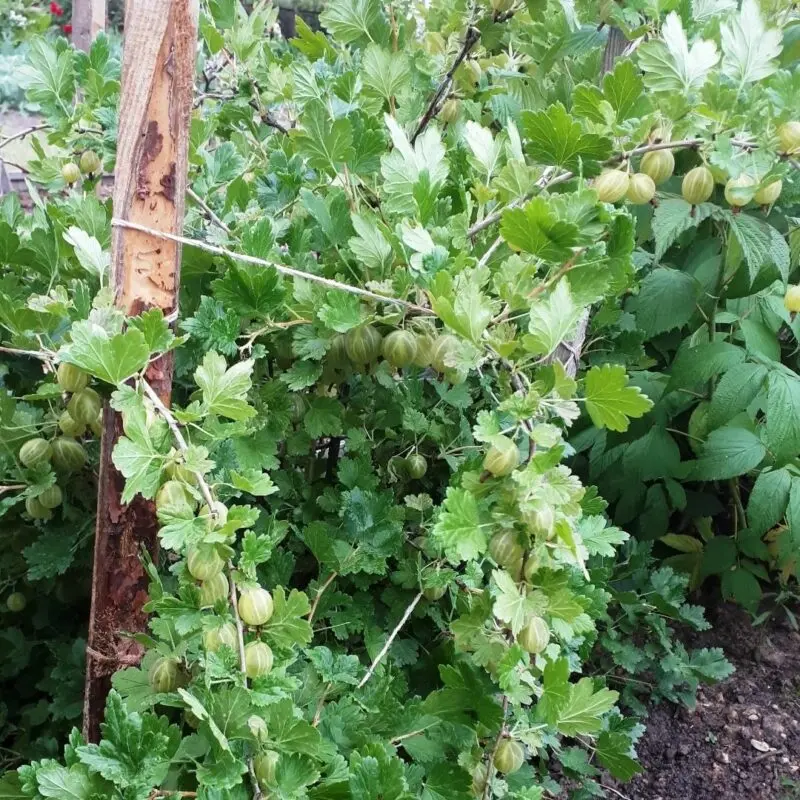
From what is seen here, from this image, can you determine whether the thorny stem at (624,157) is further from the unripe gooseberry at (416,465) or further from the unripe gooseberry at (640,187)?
the unripe gooseberry at (416,465)

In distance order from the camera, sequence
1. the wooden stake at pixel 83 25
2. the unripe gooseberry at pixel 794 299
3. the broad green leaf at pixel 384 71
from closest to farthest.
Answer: the unripe gooseberry at pixel 794 299 < the broad green leaf at pixel 384 71 < the wooden stake at pixel 83 25

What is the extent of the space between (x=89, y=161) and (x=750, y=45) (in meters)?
0.86

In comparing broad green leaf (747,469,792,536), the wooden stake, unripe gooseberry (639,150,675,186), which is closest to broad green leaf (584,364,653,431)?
unripe gooseberry (639,150,675,186)

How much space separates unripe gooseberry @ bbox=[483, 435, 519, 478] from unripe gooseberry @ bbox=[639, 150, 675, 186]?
1.08ft

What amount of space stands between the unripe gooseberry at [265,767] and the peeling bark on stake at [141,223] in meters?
0.24

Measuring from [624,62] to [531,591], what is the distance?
0.45 metres

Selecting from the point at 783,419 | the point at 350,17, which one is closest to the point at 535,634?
the point at 350,17

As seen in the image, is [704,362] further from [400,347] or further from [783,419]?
[400,347]

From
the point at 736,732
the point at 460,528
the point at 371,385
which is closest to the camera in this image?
the point at 460,528

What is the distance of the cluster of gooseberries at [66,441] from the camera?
775 mm

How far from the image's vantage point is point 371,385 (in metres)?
0.98

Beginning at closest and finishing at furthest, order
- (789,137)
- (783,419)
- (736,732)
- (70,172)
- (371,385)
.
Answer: (789,137) → (371,385) → (70,172) → (783,419) → (736,732)

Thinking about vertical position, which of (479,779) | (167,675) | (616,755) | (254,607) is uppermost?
(254,607)

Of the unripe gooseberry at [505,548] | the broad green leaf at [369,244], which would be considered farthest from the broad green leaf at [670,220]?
the unripe gooseberry at [505,548]
